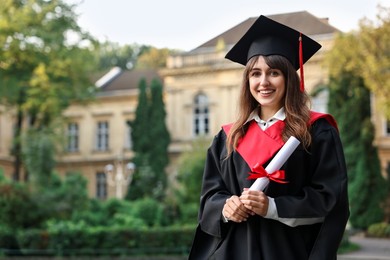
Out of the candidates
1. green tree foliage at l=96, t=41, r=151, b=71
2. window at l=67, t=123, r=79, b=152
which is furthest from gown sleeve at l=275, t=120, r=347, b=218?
green tree foliage at l=96, t=41, r=151, b=71

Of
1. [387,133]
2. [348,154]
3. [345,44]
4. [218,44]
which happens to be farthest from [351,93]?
[218,44]

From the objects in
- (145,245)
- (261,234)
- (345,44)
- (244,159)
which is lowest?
(145,245)

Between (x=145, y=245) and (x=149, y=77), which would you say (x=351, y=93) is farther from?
(x=149, y=77)

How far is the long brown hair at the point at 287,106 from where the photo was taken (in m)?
3.20

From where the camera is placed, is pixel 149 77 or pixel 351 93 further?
pixel 149 77

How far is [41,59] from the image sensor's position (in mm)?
25500

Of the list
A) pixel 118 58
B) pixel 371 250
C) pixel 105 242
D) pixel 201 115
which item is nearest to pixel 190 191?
pixel 105 242

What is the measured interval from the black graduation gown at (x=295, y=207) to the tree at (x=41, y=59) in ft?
67.4

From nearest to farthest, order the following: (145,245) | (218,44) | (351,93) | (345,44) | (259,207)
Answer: (259,207)
(218,44)
(145,245)
(345,44)
(351,93)

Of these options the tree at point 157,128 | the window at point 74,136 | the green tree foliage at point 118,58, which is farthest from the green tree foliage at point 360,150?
the green tree foliage at point 118,58

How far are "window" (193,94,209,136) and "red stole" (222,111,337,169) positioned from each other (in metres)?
36.4

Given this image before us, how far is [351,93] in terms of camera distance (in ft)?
79.2

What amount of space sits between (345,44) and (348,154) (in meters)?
7.13

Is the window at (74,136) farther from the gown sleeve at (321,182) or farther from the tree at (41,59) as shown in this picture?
the gown sleeve at (321,182)
